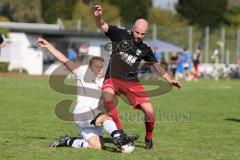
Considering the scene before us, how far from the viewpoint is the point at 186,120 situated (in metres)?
15.8

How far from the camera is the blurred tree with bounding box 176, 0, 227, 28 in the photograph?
76.6 meters

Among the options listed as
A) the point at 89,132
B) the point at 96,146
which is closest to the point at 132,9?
the point at 89,132

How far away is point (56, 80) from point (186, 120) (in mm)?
3830

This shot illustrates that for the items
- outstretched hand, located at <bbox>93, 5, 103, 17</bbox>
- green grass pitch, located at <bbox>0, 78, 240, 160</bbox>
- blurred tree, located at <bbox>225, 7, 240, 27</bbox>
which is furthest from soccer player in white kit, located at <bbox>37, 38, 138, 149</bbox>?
blurred tree, located at <bbox>225, 7, 240, 27</bbox>

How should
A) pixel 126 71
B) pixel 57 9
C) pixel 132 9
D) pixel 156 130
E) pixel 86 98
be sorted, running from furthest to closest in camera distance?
1. pixel 57 9
2. pixel 132 9
3. pixel 156 130
4. pixel 86 98
5. pixel 126 71

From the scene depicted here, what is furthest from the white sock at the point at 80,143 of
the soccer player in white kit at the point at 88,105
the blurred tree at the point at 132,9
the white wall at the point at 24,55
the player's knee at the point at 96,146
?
the blurred tree at the point at 132,9

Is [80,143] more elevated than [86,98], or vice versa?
[86,98]

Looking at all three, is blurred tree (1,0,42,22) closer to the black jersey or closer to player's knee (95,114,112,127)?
the black jersey

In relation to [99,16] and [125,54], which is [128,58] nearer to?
[125,54]

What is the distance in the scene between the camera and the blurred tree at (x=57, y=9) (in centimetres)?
7688

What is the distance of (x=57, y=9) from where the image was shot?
7688 centimetres

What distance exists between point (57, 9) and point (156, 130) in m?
64.6

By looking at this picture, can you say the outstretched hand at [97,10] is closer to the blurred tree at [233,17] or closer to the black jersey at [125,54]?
the black jersey at [125,54]

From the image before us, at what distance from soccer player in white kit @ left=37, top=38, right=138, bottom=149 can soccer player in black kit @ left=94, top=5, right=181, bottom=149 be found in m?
0.19
